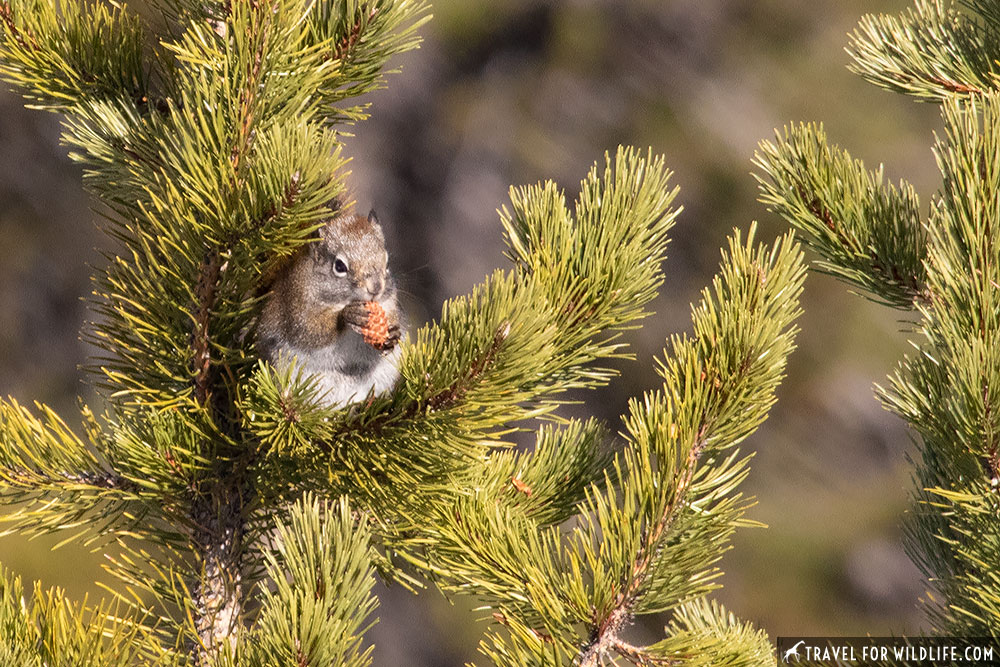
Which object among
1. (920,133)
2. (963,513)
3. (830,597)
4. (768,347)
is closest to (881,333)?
(920,133)

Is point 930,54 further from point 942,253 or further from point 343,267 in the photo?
point 343,267

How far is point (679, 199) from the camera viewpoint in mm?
4434

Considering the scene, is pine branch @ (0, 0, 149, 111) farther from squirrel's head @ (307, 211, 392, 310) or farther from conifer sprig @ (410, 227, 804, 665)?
conifer sprig @ (410, 227, 804, 665)

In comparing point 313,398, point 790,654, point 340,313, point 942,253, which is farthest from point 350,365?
point 942,253

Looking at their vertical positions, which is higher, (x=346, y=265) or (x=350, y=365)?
(x=346, y=265)

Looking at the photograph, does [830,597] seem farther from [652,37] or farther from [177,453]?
[177,453]

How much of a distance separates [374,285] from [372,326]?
29 cm

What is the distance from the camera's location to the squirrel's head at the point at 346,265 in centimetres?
169

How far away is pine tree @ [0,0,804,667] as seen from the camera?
0.96 m

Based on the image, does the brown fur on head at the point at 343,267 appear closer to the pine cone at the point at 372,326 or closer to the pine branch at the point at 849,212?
the pine cone at the point at 372,326

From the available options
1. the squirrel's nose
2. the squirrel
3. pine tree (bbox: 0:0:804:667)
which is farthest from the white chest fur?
pine tree (bbox: 0:0:804:667)

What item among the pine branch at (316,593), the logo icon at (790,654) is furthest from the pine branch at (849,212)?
the pine branch at (316,593)

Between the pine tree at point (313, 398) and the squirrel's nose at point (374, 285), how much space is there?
467 mm

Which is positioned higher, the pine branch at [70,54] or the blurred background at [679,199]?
the pine branch at [70,54]
